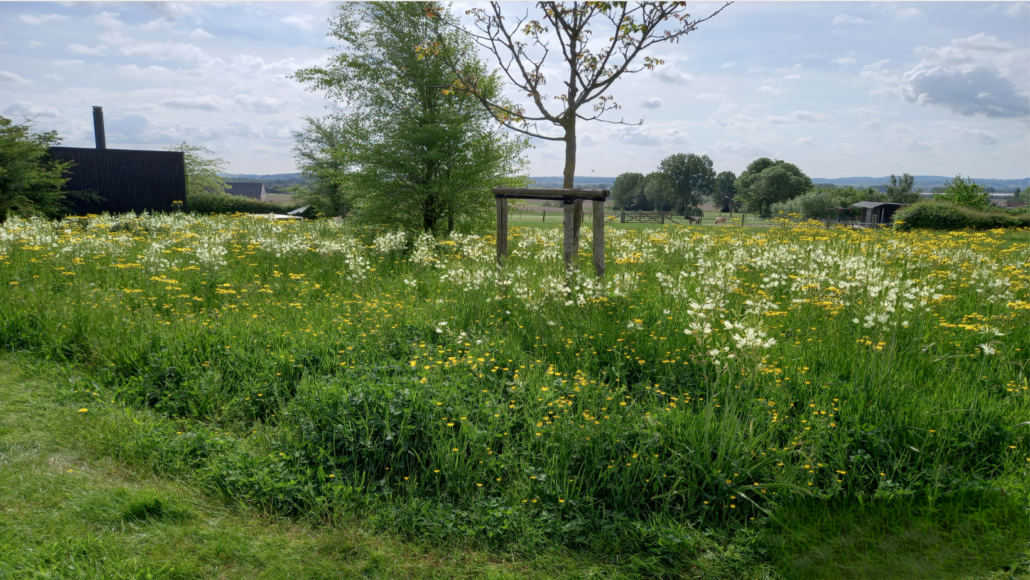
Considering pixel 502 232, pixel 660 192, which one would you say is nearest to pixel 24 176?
pixel 502 232

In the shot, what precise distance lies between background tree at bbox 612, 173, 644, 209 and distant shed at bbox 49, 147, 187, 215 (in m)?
92.4

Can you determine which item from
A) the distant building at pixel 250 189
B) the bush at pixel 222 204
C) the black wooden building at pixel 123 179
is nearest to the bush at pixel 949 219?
the black wooden building at pixel 123 179

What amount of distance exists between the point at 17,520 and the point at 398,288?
16.2ft

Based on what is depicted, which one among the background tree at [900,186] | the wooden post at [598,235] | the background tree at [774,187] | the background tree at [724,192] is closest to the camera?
the wooden post at [598,235]

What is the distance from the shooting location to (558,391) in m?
4.19

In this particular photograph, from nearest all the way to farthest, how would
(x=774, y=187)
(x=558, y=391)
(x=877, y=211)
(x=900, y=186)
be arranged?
(x=558, y=391)
(x=877, y=211)
(x=774, y=187)
(x=900, y=186)

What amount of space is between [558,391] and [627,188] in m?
116

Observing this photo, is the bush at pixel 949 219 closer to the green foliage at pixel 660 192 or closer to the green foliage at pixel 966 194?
the green foliage at pixel 966 194

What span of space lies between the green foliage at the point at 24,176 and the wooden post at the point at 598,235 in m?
20.7

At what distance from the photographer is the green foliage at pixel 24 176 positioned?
18875mm

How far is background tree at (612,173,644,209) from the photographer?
111750 millimetres

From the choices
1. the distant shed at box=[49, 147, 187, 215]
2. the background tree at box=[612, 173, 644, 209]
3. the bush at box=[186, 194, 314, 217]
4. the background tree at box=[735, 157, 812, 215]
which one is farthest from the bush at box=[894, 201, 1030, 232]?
the background tree at box=[612, 173, 644, 209]

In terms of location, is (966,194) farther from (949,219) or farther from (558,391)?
(558,391)

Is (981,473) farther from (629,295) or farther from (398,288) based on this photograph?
(398,288)
